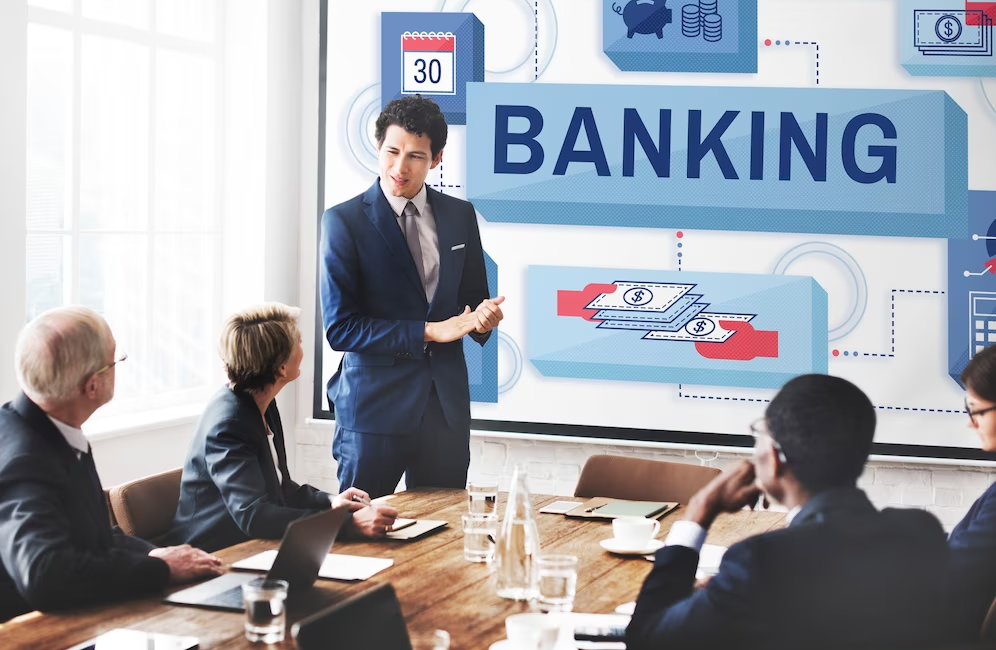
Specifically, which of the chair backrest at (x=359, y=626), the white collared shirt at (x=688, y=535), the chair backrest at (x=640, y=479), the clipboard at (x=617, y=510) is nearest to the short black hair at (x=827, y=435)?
the white collared shirt at (x=688, y=535)

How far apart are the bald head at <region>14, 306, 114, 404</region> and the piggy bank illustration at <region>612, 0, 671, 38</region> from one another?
126 inches

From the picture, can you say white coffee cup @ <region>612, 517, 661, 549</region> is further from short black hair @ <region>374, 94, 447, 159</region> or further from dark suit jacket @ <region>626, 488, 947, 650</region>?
short black hair @ <region>374, 94, 447, 159</region>

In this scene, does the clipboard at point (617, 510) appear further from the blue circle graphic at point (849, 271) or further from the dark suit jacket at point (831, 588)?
the blue circle graphic at point (849, 271)

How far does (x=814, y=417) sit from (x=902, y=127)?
10.6ft

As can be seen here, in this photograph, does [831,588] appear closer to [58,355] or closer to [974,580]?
[974,580]

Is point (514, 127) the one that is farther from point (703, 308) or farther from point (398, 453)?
point (398, 453)

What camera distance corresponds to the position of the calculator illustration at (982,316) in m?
4.70

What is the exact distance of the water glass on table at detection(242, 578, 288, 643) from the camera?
203cm

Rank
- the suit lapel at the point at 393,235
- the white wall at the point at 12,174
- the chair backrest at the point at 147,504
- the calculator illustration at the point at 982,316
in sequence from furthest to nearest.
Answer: the calculator illustration at the point at 982,316 → the suit lapel at the point at 393,235 → the white wall at the point at 12,174 → the chair backrest at the point at 147,504

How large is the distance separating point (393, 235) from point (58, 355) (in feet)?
6.00

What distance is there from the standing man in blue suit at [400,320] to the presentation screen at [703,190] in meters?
0.94

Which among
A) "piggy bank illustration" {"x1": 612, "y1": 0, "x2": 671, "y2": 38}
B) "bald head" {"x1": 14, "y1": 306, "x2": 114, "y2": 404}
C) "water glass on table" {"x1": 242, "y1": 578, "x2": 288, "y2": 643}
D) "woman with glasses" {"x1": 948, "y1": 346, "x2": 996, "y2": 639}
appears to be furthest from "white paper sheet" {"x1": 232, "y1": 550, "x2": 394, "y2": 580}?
"piggy bank illustration" {"x1": 612, "y1": 0, "x2": 671, "y2": 38}

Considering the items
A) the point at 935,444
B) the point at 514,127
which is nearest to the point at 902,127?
the point at 935,444

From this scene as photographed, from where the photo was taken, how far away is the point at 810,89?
4.86 m
